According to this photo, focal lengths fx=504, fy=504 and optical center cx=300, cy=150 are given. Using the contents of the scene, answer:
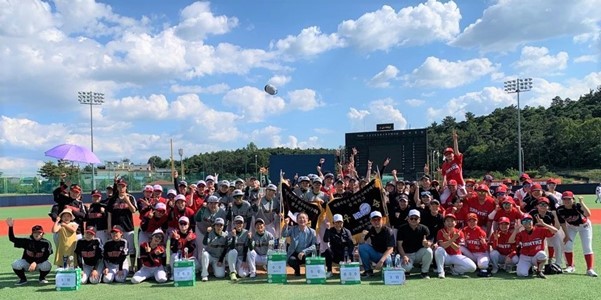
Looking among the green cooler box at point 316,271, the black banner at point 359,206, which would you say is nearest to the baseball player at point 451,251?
the black banner at point 359,206

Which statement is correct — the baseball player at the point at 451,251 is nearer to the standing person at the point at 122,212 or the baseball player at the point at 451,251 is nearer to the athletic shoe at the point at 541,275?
the athletic shoe at the point at 541,275

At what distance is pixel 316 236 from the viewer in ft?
32.9

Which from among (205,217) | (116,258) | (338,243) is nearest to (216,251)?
(205,217)

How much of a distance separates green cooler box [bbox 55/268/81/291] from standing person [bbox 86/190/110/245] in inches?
60.9

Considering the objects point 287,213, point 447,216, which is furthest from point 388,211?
point 287,213

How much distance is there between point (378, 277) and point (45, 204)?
3794cm

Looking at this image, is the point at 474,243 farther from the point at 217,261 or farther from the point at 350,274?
the point at 217,261

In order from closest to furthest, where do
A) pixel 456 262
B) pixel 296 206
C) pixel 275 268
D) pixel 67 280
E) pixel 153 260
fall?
1. pixel 67 280
2. pixel 275 268
3. pixel 456 262
4. pixel 153 260
5. pixel 296 206

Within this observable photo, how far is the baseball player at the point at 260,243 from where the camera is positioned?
10.1 m

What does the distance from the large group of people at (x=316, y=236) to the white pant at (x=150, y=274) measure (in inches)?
0.7

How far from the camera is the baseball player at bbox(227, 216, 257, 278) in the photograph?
383 inches

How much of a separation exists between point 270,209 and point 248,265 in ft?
5.30

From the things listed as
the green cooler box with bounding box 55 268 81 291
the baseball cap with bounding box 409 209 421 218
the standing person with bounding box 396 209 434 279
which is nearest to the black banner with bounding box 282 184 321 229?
the standing person with bounding box 396 209 434 279

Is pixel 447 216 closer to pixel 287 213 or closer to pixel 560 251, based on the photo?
pixel 560 251
